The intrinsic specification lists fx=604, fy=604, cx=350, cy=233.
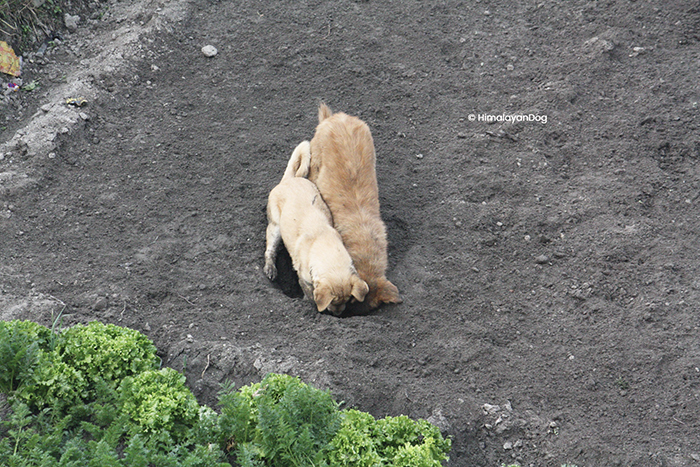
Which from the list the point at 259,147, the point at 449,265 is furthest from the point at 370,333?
the point at 259,147

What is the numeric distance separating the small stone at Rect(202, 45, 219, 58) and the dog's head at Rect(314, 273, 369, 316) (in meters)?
4.49

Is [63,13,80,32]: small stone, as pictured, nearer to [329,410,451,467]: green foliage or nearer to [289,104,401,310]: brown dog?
[289,104,401,310]: brown dog

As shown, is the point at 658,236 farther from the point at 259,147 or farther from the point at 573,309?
the point at 259,147

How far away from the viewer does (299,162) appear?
22.8 ft

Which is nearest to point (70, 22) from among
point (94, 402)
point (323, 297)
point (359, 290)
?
point (323, 297)

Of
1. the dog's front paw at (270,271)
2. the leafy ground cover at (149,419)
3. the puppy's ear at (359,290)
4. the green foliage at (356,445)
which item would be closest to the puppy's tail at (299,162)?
the dog's front paw at (270,271)

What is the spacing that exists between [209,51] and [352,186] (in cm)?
355

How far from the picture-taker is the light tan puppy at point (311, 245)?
562cm

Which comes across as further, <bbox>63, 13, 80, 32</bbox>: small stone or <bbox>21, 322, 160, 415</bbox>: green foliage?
<bbox>63, 13, 80, 32</bbox>: small stone

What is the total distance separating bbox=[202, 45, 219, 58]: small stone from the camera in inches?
337

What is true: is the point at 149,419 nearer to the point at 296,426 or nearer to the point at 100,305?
the point at 296,426

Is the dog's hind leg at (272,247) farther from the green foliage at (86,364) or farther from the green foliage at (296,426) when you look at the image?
the green foliage at (296,426)

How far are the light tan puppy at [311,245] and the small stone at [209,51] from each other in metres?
2.78

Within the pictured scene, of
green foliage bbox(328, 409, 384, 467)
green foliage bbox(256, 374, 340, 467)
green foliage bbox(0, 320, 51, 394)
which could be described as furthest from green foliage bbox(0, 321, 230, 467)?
green foliage bbox(328, 409, 384, 467)
